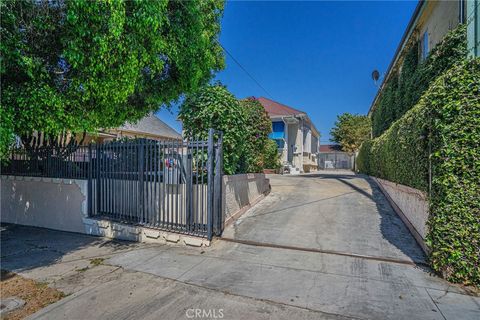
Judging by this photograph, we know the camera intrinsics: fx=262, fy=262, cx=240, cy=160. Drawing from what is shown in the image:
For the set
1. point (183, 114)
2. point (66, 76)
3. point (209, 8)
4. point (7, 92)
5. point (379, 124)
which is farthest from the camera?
point (379, 124)

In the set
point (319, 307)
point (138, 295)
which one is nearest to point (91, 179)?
point (138, 295)

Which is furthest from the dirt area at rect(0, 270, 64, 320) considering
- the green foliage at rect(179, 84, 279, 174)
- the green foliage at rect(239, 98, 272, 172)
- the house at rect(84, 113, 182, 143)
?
the house at rect(84, 113, 182, 143)

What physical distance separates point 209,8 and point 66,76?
5.82 meters

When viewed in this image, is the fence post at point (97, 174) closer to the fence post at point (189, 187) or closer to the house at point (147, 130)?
the fence post at point (189, 187)

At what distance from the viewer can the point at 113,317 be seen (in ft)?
10.3

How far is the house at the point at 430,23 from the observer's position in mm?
6812

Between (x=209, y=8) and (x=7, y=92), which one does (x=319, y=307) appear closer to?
(x=7, y=92)

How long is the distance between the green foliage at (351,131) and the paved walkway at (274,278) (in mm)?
32886

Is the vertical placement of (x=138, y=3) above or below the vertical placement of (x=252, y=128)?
above

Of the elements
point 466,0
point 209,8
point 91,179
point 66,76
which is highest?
point 209,8

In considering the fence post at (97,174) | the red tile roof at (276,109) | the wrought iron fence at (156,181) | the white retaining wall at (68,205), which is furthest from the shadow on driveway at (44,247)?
the red tile roof at (276,109)

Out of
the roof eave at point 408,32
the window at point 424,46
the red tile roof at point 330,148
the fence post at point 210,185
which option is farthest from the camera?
the red tile roof at point 330,148

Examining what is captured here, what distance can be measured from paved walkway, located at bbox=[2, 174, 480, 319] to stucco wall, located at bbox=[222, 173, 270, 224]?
0.54 m

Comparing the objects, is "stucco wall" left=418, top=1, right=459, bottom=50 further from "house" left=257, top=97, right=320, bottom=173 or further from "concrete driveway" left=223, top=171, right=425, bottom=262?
"house" left=257, top=97, right=320, bottom=173
